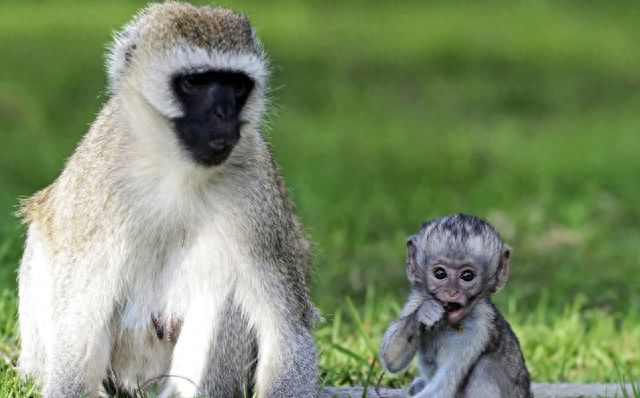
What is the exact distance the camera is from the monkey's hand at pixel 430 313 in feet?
14.1

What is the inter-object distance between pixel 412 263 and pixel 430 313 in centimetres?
31

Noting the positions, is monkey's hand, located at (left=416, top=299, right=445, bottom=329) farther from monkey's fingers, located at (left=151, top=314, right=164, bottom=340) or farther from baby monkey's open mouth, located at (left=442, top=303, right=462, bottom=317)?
monkey's fingers, located at (left=151, top=314, right=164, bottom=340)

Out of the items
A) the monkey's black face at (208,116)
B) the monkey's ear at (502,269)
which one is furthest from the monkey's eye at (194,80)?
the monkey's ear at (502,269)

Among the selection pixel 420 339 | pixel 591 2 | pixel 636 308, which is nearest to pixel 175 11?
→ pixel 420 339

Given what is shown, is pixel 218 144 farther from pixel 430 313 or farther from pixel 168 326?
pixel 430 313

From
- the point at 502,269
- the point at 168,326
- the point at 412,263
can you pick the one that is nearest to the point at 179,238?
the point at 168,326

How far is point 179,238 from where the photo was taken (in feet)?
14.9

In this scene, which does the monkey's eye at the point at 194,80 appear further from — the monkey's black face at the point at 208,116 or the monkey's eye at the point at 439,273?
the monkey's eye at the point at 439,273

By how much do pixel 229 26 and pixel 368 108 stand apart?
9.71 metres

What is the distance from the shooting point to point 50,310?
4.75 metres

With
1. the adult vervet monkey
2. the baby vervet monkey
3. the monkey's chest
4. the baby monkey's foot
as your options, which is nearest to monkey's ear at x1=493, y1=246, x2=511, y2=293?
the baby vervet monkey

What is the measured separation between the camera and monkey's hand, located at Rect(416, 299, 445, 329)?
14.1 ft

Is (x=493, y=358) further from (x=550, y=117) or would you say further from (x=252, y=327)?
(x=550, y=117)

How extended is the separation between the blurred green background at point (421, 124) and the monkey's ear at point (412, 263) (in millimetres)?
988
